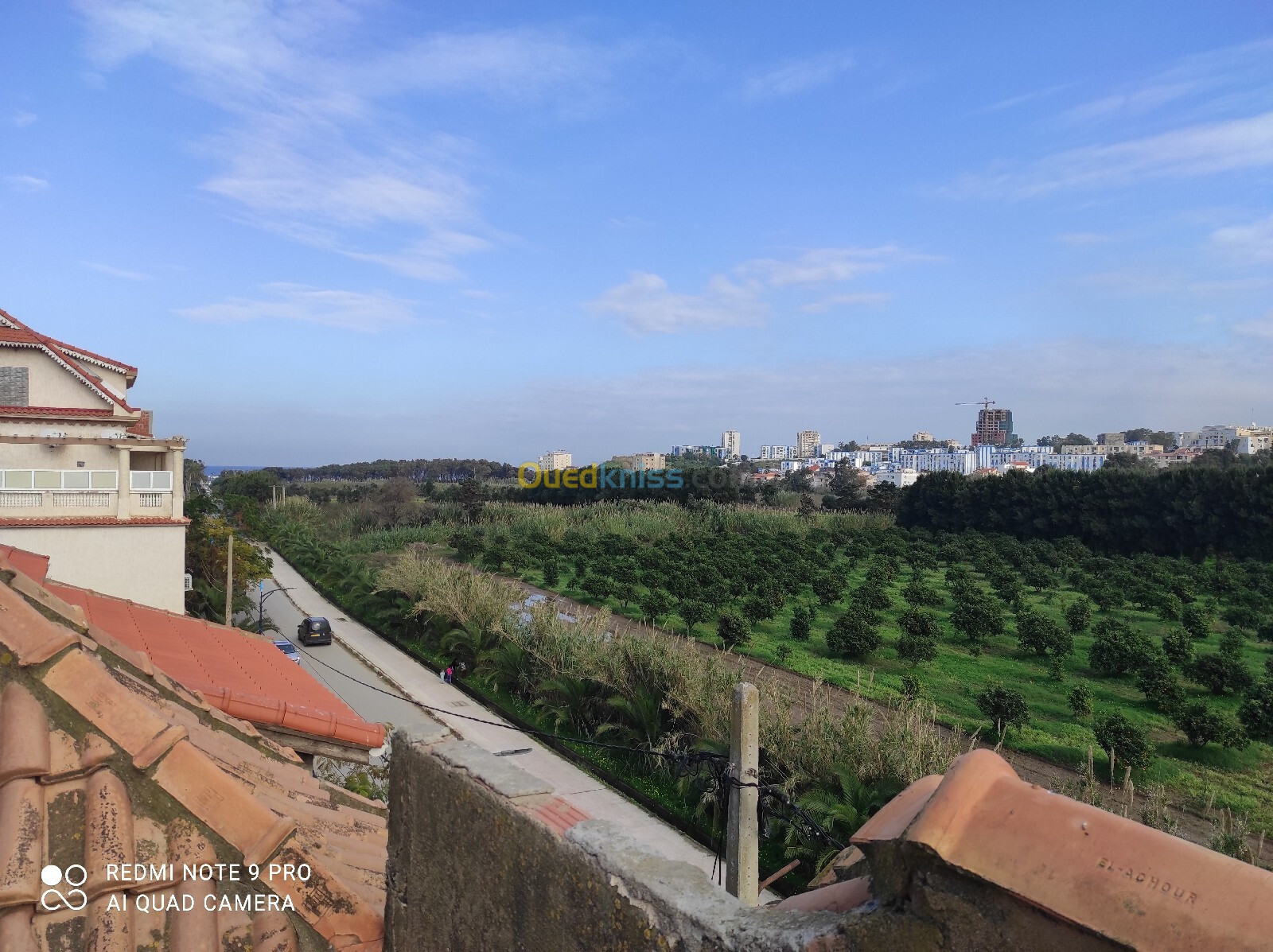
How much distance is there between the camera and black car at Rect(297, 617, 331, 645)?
18969 mm

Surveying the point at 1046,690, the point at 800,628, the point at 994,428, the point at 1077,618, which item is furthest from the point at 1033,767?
the point at 994,428

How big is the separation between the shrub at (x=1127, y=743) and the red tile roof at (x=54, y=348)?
18060 mm

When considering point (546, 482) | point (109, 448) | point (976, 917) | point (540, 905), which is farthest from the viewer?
point (546, 482)

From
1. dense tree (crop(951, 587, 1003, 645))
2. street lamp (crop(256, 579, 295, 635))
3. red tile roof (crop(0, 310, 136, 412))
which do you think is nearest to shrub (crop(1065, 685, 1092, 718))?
dense tree (crop(951, 587, 1003, 645))

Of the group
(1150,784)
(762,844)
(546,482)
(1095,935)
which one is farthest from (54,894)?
(546,482)

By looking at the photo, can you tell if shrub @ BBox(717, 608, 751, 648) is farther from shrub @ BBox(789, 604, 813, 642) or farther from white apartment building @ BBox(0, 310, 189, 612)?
white apartment building @ BBox(0, 310, 189, 612)

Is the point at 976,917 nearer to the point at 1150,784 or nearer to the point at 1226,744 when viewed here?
A: the point at 1150,784

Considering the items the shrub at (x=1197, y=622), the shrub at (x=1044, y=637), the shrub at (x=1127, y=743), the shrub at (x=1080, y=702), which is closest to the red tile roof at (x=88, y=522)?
the shrub at (x=1127, y=743)

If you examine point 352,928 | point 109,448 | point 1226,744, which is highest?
point 109,448

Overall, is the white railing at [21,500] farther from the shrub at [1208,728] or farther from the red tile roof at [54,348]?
the shrub at [1208,728]

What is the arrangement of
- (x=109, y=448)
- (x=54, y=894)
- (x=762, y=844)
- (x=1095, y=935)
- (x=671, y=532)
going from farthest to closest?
(x=671, y=532) → (x=109, y=448) → (x=762, y=844) → (x=54, y=894) → (x=1095, y=935)

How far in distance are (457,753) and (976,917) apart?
1498mm

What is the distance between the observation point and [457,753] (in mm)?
2309

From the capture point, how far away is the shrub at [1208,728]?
10.9 m
